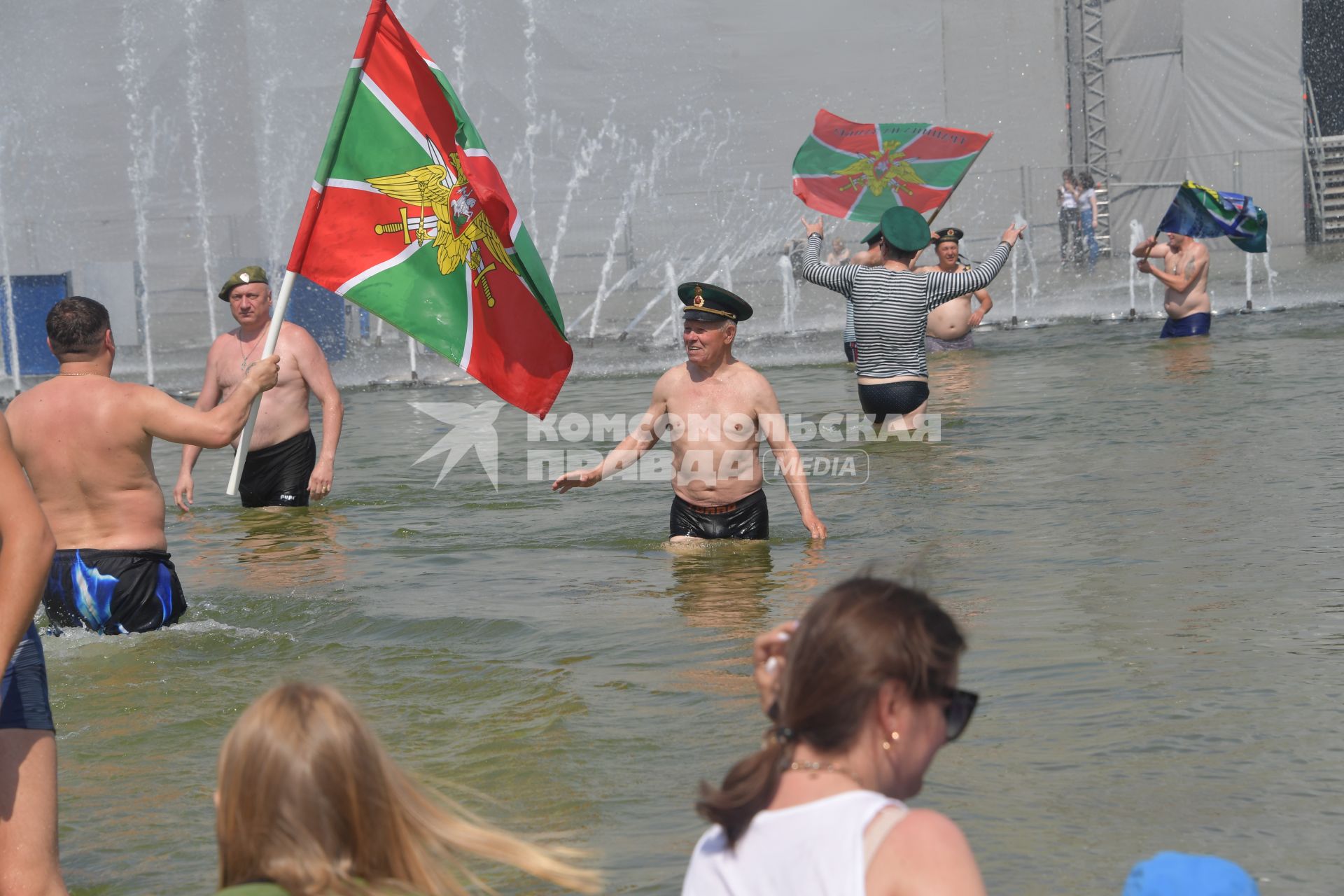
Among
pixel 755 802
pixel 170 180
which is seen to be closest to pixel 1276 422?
pixel 755 802

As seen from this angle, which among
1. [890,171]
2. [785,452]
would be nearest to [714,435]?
[785,452]

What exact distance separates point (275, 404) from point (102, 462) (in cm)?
327

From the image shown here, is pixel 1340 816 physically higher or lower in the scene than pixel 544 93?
lower

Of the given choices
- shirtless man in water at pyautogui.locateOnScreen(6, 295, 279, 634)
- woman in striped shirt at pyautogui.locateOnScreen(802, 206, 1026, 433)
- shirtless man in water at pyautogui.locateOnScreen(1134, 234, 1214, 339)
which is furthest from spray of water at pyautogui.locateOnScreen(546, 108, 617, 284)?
shirtless man in water at pyautogui.locateOnScreen(6, 295, 279, 634)

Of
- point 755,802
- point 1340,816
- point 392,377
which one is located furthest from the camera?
point 392,377

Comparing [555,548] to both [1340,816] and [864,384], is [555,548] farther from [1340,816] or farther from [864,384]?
[1340,816]

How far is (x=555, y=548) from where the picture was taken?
320 inches

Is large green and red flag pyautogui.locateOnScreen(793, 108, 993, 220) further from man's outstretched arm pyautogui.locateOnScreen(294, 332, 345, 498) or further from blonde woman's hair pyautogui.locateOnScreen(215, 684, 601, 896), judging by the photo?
blonde woman's hair pyautogui.locateOnScreen(215, 684, 601, 896)

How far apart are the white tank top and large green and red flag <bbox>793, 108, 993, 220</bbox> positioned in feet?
41.7

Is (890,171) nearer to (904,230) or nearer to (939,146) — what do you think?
(939,146)

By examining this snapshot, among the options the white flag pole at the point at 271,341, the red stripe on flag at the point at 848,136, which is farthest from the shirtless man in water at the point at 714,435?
the red stripe on flag at the point at 848,136

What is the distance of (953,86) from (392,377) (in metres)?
16.0

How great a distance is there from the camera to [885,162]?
Result: 14.5m

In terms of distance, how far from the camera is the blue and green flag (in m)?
15.3
